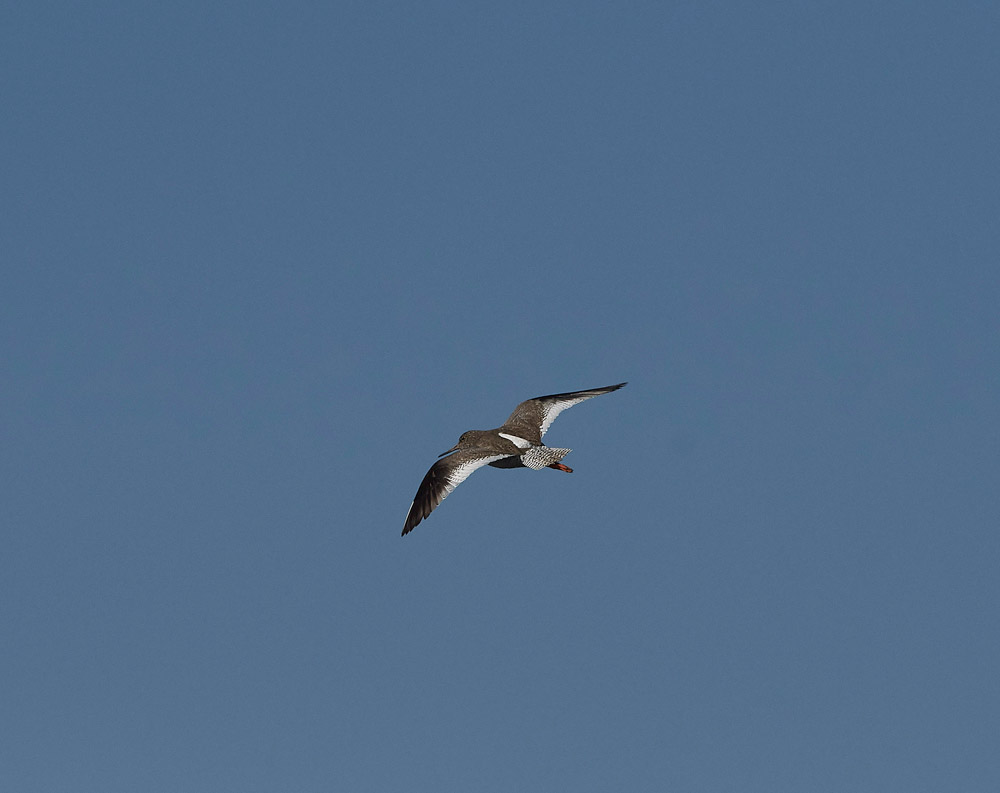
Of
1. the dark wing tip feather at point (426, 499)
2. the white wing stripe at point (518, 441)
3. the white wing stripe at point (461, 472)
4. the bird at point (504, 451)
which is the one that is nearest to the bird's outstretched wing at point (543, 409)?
the bird at point (504, 451)

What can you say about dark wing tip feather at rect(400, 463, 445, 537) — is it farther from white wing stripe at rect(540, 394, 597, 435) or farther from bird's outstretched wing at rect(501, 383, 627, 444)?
white wing stripe at rect(540, 394, 597, 435)

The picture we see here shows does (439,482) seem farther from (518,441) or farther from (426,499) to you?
(518,441)

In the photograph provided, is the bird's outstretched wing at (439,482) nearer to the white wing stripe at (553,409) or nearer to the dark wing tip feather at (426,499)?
the dark wing tip feather at (426,499)

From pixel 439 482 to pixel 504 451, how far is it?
3.29 metres

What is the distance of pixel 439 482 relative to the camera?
167 ft

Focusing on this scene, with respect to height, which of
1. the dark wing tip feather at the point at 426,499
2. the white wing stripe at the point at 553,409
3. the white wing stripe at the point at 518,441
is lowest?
the dark wing tip feather at the point at 426,499

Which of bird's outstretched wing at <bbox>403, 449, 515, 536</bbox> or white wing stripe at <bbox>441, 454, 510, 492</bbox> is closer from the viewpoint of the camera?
bird's outstretched wing at <bbox>403, 449, 515, 536</bbox>

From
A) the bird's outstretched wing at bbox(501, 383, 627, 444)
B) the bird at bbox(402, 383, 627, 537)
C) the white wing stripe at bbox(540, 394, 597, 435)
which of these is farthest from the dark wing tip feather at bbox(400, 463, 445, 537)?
the white wing stripe at bbox(540, 394, 597, 435)

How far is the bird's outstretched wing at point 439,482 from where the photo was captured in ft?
165

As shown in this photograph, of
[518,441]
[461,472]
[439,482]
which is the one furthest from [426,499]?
[518,441]

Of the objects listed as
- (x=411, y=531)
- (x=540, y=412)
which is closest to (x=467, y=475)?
(x=411, y=531)

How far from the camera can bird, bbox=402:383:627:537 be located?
5062 centimetres

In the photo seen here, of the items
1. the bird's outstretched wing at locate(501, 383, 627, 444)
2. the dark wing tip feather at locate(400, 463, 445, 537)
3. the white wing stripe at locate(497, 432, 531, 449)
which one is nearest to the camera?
the dark wing tip feather at locate(400, 463, 445, 537)

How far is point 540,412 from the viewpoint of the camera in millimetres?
58781
